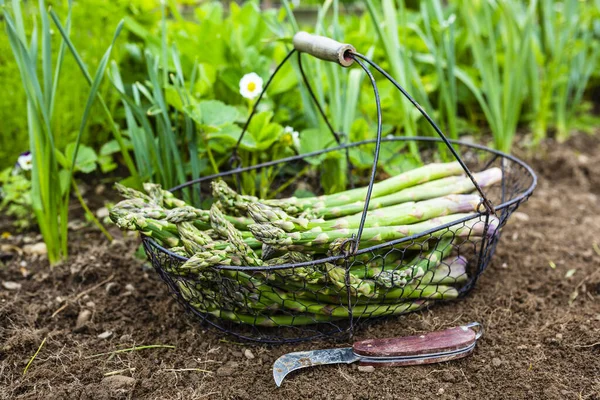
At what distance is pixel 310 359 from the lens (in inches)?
54.7

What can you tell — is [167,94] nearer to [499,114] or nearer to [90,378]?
[90,378]

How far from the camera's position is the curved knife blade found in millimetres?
1368

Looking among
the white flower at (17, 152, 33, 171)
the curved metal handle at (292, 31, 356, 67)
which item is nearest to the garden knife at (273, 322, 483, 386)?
the curved metal handle at (292, 31, 356, 67)

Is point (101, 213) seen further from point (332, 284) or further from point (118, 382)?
point (332, 284)

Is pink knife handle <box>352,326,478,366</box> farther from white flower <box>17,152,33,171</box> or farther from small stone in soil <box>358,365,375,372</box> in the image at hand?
white flower <box>17,152,33,171</box>

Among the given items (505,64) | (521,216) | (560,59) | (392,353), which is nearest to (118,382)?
(392,353)

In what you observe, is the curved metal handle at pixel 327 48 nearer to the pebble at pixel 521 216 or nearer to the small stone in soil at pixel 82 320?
the small stone in soil at pixel 82 320

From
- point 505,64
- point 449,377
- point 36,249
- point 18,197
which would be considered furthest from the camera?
point 505,64

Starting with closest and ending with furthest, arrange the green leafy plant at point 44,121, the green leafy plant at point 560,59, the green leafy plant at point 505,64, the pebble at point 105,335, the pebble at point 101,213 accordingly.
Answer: the pebble at point 105,335, the green leafy plant at point 44,121, the pebble at point 101,213, the green leafy plant at point 505,64, the green leafy plant at point 560,59

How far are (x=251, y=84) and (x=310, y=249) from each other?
2.74ft

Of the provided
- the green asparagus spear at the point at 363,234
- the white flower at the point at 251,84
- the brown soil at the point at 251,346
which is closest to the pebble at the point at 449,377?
the brown soil at the point at 251,346

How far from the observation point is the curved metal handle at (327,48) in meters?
1.39

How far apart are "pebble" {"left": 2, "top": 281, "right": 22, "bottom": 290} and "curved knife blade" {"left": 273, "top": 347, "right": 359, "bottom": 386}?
0.98 m

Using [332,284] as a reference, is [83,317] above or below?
below
